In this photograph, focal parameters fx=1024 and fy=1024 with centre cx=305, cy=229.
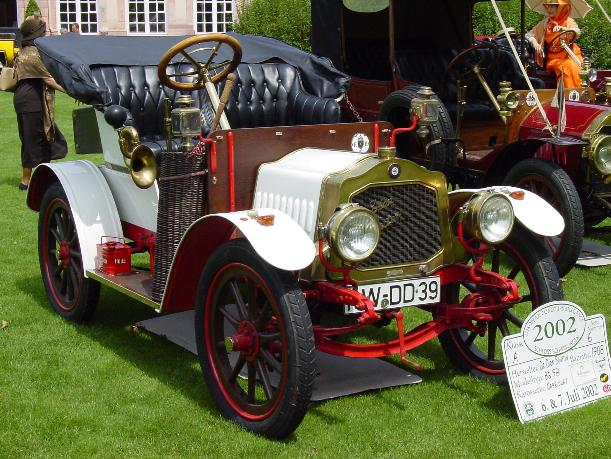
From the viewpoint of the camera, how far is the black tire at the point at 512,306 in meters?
4.27

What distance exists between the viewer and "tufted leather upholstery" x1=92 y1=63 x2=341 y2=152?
612cm

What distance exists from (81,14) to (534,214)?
29.9 m

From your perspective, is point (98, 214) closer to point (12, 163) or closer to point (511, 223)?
point (511, 223)

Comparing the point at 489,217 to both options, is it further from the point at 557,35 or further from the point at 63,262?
the point at 557,35

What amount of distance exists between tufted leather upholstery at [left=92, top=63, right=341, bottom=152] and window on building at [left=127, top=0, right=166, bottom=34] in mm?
26679

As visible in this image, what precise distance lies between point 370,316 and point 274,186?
0.83 m

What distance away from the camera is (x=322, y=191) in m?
4.05

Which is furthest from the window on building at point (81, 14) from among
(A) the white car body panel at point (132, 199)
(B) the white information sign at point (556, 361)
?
(B) the white information sign at point (556, 361)

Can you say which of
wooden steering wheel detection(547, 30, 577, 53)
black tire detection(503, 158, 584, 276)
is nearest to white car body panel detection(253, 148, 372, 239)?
black tire detection(503, 158, 584, 276)

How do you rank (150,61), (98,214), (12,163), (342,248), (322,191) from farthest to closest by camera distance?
(12,163) → (150,61) → (98,214) → (322,191) → (342,248)

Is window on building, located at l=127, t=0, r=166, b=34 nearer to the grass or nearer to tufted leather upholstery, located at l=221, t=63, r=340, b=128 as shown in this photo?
tufted leather upholstery, located at l=221, t=63, r=340, b=128

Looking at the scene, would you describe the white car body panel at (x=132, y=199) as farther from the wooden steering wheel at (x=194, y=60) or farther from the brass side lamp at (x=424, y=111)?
the brass side lamp at (x=424, y=111)

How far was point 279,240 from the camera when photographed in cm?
375

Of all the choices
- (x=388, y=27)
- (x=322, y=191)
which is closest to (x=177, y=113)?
(x=322, y=191)
